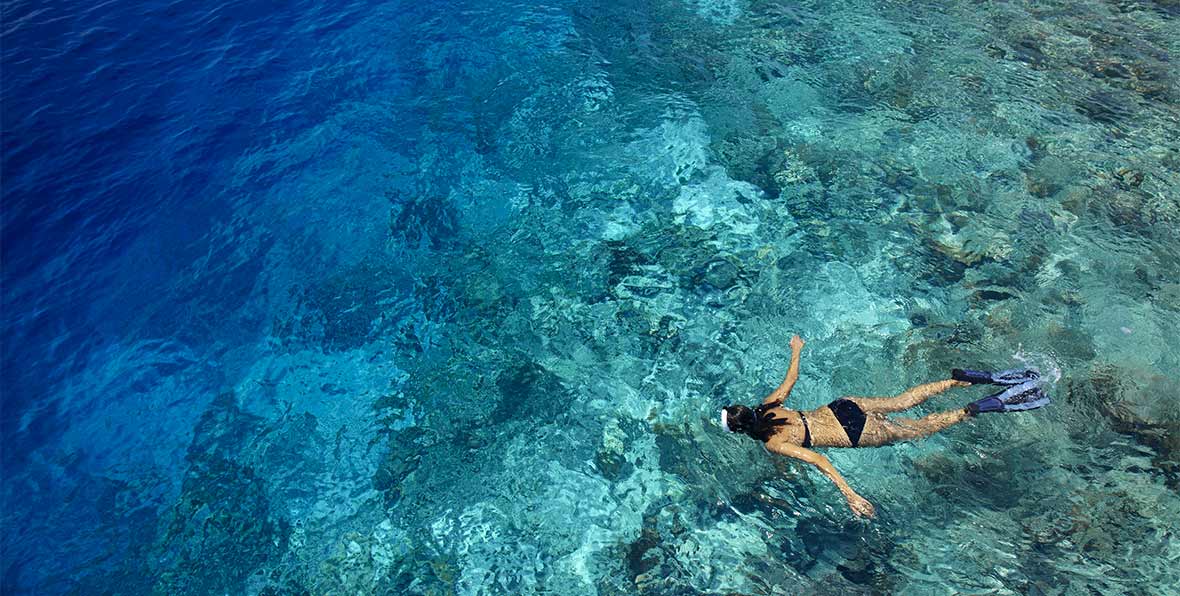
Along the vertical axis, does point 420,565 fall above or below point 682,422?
below

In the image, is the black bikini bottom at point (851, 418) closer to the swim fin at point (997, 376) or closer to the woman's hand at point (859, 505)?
the woman's hand at point (859, 505)

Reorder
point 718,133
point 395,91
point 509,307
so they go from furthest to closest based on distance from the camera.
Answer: point 395,91 → point 718,133 → point 509,307

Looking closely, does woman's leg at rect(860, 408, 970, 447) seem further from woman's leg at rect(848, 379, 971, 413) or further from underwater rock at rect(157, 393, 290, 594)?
underwater rock at rect(157, 393, 290, 594)

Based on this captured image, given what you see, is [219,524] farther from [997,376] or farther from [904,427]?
[997,376]

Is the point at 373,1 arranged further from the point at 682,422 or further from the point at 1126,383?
the point at 1126,383

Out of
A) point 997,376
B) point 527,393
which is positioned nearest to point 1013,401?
point 997,376

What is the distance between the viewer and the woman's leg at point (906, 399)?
25.7ft

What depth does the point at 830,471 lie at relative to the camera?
709 cm

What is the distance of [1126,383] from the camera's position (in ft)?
26.0

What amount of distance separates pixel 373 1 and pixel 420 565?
16692 millimetres

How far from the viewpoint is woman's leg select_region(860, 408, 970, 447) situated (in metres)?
7.66

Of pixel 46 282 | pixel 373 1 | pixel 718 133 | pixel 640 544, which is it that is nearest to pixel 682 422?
pixel 640 544

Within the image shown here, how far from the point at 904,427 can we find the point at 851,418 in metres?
0.74

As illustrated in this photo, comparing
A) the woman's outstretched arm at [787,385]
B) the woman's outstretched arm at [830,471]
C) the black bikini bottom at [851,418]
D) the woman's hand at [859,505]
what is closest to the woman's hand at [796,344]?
the woman's outstretched arm at [787,385]
